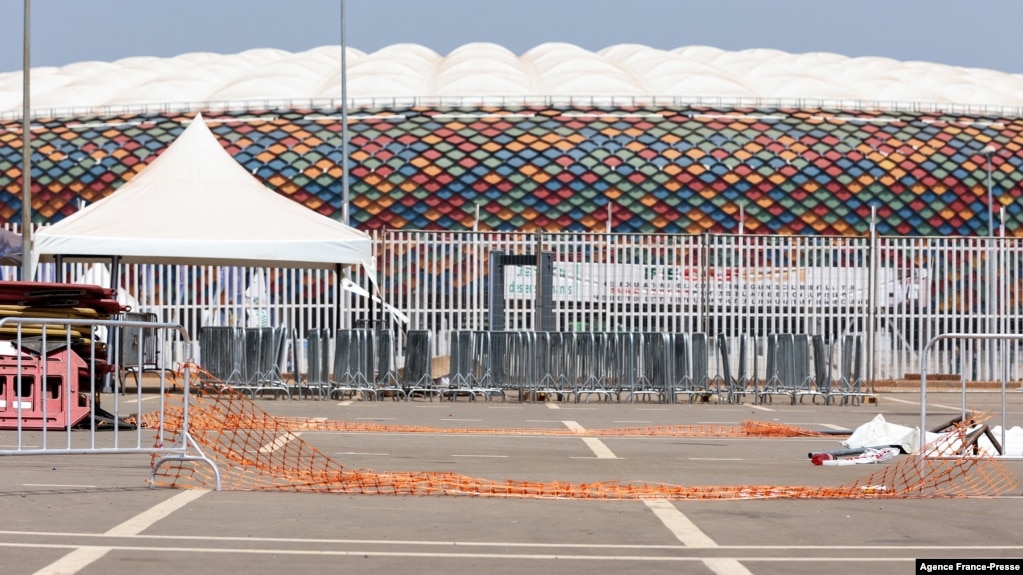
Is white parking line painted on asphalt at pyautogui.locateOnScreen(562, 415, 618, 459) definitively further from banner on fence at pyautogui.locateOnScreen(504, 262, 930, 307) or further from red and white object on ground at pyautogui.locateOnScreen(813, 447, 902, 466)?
banner on fence at pyautogui.locateOnScreen(504, 262, 930, 307)

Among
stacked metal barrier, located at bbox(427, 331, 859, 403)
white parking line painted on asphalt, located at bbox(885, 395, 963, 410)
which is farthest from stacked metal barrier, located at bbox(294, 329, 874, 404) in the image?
white parking line painted on asphalt, located at bbox(885, 395, 963, 410)

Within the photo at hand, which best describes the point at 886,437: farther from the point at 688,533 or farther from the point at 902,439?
the point at 688,533

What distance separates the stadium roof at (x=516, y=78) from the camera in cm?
5203

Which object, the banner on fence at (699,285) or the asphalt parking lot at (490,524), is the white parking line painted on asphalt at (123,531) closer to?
the asphalt parking lot at (490,524)

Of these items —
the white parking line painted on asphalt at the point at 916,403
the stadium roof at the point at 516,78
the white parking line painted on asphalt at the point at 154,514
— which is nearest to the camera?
the white parking line painted on asphalt at the point at 154,514

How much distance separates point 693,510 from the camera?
793 cm

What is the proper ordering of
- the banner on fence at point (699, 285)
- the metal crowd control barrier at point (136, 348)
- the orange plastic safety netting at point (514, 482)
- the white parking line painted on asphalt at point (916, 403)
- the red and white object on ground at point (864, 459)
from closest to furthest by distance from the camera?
the orange plastic safety netting at point (514, 482)
the red and white object on ground at point (864, 459)
the metal crowd control barrier at point (136, 348)
the white parking line painted on asphalt at point (916, 403)
the banner on fence at point (699, 285)

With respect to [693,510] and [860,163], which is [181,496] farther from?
[860,163]

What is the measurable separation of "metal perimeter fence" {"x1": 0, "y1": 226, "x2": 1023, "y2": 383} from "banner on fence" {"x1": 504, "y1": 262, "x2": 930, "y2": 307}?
3cm

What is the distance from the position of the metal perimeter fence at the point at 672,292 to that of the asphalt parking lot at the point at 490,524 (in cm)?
1273

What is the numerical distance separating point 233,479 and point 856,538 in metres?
3.89

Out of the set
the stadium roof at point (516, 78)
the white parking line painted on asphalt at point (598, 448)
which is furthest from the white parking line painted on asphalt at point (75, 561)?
the stadium roof at point (516, 78)

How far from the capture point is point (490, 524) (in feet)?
24.0

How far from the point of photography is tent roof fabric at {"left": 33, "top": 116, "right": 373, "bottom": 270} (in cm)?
2027
